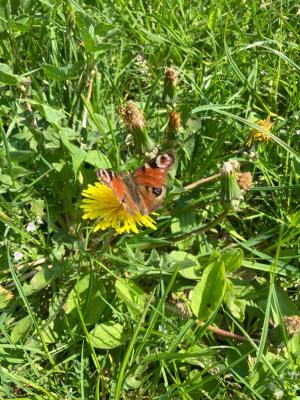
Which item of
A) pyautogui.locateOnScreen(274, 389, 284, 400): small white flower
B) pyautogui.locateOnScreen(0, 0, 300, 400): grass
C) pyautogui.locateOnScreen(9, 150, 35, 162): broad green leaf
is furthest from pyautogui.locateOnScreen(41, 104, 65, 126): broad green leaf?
pyautogui.locateOnScreen(274, 389, 284, 400): small white flower

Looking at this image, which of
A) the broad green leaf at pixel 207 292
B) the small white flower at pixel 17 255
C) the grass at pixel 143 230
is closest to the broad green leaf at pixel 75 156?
the grass at pixel 143 230

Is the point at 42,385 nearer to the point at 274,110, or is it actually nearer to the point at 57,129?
the point at 57,129

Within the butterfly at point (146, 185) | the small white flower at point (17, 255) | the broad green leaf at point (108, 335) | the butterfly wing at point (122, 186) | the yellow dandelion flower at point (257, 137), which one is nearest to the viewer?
the butterfly wing at point (122, 186)

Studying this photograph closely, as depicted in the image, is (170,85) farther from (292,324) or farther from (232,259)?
(292,324)

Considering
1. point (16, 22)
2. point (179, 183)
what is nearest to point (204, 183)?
point (179, 183)

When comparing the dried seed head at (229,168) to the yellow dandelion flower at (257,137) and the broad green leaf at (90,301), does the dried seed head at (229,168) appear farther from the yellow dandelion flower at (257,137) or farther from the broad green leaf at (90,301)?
the broad green leaf at (90,301)

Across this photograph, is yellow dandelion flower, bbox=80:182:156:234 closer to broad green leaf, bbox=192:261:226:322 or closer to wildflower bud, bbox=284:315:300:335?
broad green leaf, bbox=192:261:226:322
